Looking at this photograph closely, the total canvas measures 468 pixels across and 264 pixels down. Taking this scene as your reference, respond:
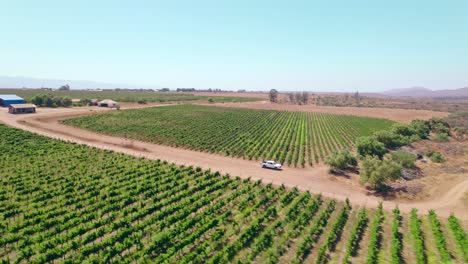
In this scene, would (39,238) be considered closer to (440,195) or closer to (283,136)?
(440,195)

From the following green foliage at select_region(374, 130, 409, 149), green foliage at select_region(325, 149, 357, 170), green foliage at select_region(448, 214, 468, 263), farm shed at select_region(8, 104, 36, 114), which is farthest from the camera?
farm shed at select_region(8, 104, 36, 114)

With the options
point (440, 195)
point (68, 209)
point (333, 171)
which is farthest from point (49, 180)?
point (440, 195)

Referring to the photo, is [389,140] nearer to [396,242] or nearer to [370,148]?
[370,148]

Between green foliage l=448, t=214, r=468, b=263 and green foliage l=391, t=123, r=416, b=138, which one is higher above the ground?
green foliage l=391, t=123, r=416, b=138

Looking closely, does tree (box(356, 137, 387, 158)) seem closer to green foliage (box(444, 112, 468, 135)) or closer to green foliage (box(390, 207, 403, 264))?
green foliage (box(390, 207, 403, 264))

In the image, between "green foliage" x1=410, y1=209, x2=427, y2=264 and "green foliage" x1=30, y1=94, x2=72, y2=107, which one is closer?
"green foliage" x1=410, y1=209, x2=427, y2=264

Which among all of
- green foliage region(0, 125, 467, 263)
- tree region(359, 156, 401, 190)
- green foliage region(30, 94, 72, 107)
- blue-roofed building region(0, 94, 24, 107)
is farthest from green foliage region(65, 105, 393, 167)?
blue-roofed building region(0, 94, 24, 107)
